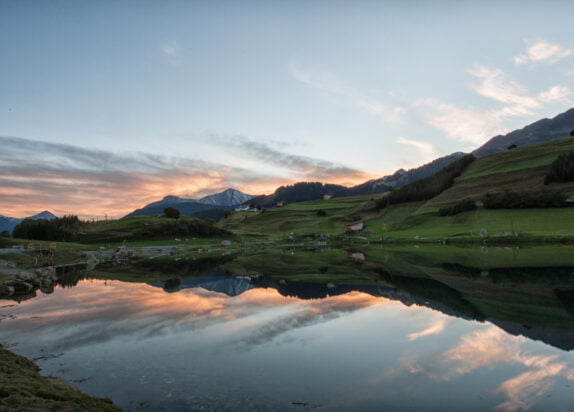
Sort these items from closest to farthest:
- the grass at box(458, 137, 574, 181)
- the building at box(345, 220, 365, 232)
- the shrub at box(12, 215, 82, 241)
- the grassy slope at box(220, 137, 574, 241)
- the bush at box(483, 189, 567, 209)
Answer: the grassy slope at box(220, 137, 574, 241) → the shrub at box(12, 215, 82, 241) → the bush at box(483, 189, 567, 209) → the grass at box(458, 137, 574, 181) → the building at box(345, 220, 365, 232)

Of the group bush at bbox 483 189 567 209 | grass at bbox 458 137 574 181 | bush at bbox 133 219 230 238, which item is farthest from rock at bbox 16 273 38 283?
grass at bbox 458 137 574 181

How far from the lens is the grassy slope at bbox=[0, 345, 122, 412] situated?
9044 millimetres

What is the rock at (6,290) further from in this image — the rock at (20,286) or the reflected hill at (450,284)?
the reflected hill at (450,284)

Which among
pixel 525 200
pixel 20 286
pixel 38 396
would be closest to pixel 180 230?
pixel 20 286

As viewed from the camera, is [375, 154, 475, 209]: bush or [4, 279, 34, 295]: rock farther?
[375, 154, 475, 209]: bush

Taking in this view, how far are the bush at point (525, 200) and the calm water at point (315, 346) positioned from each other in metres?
84.3

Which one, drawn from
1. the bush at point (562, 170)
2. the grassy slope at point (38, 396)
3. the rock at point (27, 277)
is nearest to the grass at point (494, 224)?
the bush at point (562, 170)

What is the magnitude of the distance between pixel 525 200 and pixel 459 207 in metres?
20.2

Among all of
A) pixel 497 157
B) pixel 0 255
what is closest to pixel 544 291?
pixel 0 255

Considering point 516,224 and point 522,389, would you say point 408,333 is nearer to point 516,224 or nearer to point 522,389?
point 522,389

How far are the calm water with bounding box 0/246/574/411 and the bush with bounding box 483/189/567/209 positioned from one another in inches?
3318

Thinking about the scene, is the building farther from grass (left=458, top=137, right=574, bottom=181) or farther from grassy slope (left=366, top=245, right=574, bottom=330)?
grassy slope (left=366, top=245, right=574, bottom=330)

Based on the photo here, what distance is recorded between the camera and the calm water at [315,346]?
39.3ft

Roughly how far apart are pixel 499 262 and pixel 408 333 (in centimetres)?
3740
